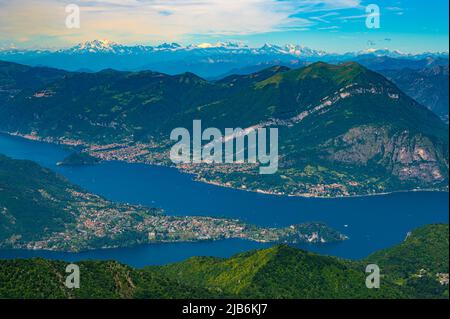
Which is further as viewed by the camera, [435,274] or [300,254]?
[435,274]

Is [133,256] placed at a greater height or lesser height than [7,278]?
lesser
